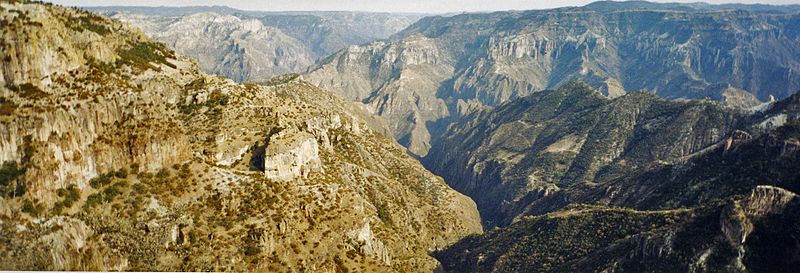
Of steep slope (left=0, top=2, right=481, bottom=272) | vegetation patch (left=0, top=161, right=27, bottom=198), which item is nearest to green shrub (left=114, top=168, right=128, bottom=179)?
steep slope (left=0, top=2, right=481, bottom=272)

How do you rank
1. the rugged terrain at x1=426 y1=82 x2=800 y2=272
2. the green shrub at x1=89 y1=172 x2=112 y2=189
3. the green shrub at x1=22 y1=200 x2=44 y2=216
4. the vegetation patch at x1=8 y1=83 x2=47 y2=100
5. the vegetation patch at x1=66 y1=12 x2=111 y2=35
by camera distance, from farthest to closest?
the rugged terrain at x1=426 y1=82 x2=800 y2=272 → the vegetation patch at x1=66 y1=12 x2=111 y2=35 → the green shrub at x1=89 y1=172 x2=112 y2=189 → the vegetation patch at x1=8 y1=83 x2=47 y2=100 → the green shrub at x1=22 y1=200 x2=44 y2=216

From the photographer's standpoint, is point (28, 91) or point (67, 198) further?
point (28, 91)

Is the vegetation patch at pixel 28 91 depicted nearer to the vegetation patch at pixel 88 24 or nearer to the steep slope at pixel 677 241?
the vegetation patch at pixel 88 24

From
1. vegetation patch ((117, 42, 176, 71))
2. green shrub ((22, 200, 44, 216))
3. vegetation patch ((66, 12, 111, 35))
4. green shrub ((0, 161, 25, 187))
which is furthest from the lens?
vegetation patch ((117, 42, 176, 71))

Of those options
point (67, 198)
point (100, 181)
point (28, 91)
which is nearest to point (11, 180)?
point (67, 198)

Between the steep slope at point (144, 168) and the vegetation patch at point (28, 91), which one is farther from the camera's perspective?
the vegetation patch at point (28, 91)

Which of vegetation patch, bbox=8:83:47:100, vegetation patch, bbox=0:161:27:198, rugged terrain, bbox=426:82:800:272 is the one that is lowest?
rugged terrain, bbox=426:82:800:272

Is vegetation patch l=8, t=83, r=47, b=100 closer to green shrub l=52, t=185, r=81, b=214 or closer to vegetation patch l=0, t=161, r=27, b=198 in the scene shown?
vegetation patch l=0, t=161, r=27, b=198

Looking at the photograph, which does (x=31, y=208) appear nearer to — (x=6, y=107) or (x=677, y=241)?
(x=6, y=107)

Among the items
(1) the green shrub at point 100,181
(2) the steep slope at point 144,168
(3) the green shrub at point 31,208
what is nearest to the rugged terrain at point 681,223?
(2) the steep slope at point 144,168
